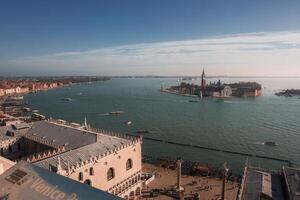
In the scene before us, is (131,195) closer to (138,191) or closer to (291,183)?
(138,191)

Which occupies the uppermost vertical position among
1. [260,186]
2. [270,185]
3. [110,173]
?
[260,186]

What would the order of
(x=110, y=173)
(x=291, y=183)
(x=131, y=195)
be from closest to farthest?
1. (x=291, y=183)
2. (x=110, y=173)
3. (x=131, y=195)

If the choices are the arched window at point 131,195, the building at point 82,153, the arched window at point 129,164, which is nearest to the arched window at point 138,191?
the building at point 82,153

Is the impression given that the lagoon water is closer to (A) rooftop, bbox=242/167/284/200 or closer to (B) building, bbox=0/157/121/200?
(A) rooftop, bbox=242/167/284/200

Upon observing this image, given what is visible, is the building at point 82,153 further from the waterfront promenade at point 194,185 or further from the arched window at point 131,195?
the waterfront promenade at point 194,185

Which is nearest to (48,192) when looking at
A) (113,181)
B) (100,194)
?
(100,194)

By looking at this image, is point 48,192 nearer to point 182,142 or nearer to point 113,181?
point 113,181

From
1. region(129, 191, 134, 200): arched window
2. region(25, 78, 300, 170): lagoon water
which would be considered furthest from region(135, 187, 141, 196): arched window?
region(25, 78, 300, 170): lagoon water

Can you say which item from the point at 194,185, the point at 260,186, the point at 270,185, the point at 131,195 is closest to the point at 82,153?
the point at 131,195
